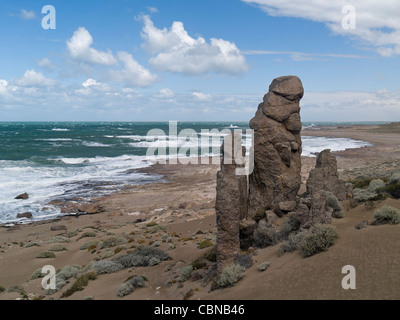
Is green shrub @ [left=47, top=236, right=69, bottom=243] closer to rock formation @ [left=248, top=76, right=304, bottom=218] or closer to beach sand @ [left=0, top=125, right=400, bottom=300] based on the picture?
beach sand @ [left=0, top=125, right=400, bottom=300]

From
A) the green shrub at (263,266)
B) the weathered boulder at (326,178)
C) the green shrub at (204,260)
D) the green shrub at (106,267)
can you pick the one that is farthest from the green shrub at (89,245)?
the weathered boulder at (326,178)

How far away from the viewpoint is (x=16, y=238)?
811 inches

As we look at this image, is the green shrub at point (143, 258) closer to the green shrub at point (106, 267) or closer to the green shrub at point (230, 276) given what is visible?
the green shrub at point (106, 267)

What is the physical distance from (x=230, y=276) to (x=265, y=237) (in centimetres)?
306

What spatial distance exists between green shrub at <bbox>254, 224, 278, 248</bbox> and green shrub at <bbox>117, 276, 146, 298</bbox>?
428 cm

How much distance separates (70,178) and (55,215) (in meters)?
13.0

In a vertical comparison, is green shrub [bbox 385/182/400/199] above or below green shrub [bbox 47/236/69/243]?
above

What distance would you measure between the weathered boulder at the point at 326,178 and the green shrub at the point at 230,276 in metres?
6.24

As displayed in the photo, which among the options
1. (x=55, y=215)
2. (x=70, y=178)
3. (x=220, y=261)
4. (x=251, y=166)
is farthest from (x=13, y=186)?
(x=220, y=261)

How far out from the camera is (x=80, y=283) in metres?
12.6

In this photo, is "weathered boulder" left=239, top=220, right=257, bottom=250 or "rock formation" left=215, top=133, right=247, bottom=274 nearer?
"rock formation" left=215, top=133, right=247, bottom=274

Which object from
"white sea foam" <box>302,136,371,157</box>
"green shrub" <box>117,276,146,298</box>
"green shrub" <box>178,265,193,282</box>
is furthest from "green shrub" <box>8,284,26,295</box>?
"white sea foam" <box>302,136,371,157</box>

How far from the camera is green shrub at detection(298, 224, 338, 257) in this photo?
892cm
